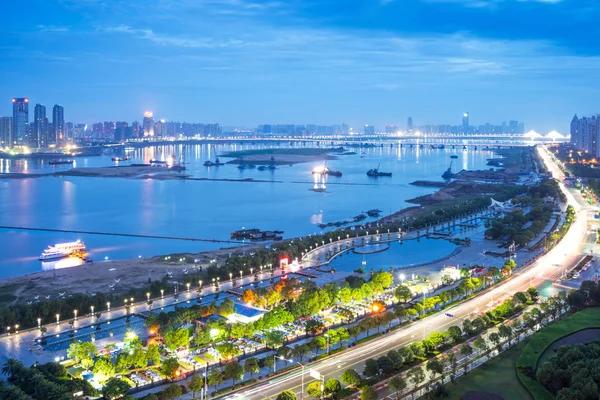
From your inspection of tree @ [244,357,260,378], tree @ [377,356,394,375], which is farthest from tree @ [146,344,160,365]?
tree @ [377,356,394,375]

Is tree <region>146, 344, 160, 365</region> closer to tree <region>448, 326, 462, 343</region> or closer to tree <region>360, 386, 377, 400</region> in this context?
tree <region>360, 386, 377, 400</region>

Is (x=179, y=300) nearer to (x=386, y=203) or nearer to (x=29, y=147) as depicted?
(x=386, y=203)

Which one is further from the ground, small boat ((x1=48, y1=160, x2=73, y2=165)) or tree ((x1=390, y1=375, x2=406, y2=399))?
small boat ((x1=48, y1=160, x2=73, y2=165))

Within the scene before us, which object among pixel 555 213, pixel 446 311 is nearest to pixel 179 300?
pixel 446 311

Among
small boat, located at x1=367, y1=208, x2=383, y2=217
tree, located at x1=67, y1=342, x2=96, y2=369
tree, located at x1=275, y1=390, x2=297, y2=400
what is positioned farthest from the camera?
small boat, located at x1=367, y1=208, x2=383, y2=217

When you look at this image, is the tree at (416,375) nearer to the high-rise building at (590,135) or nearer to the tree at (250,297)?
the tree at (250,297)

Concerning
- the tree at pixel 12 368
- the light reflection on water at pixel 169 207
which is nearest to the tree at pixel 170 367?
the tree at pixel 12 368
